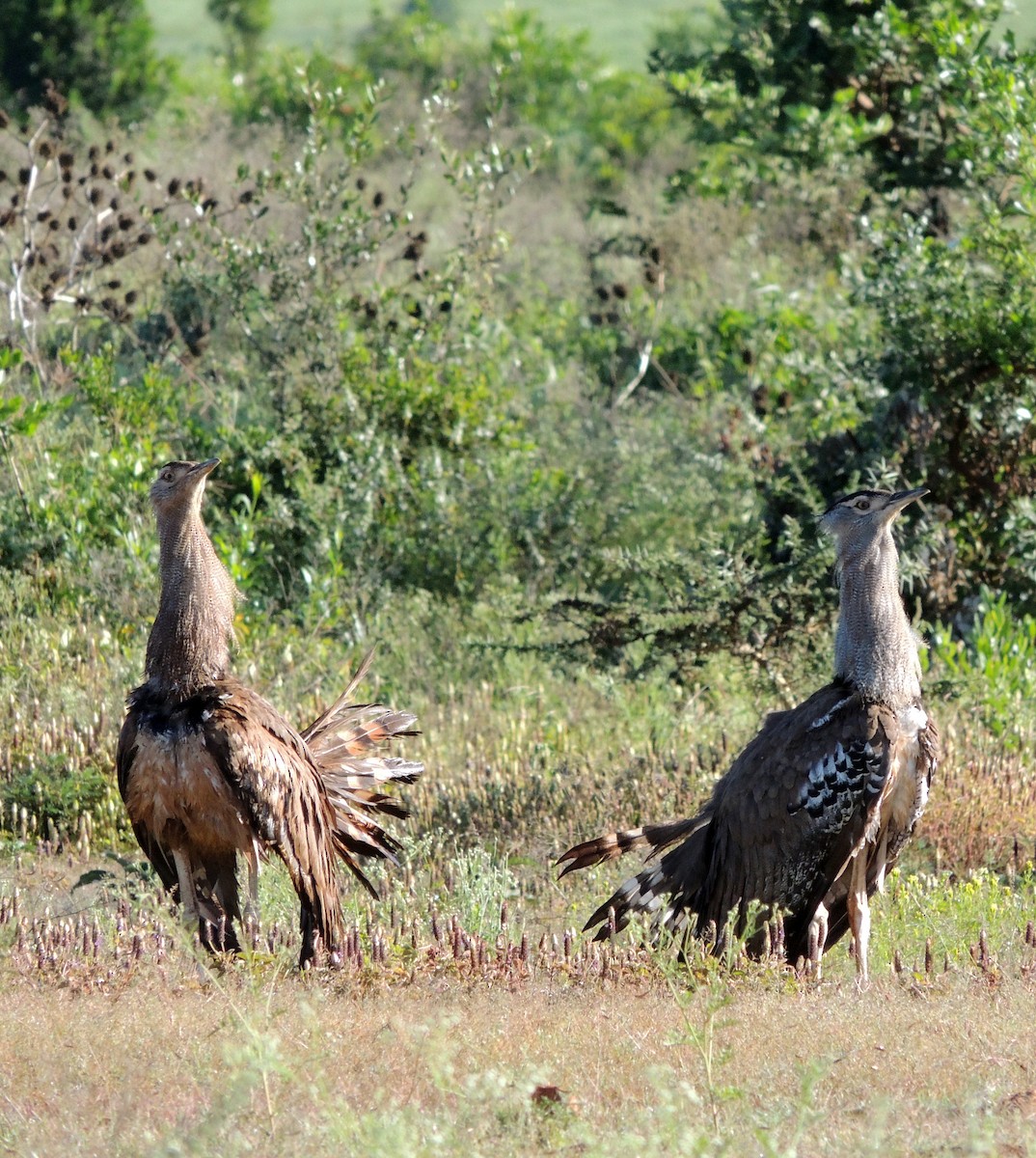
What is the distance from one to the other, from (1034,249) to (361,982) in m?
5.96

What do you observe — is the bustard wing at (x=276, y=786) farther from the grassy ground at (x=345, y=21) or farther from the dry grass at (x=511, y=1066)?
the grassy ground at (x=345, y=21)

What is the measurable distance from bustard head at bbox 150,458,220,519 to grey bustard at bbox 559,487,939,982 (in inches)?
74.7

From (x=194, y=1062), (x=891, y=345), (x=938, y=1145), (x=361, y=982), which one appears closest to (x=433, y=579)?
(x=891, y=345)

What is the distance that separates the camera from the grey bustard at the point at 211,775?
5.66 m

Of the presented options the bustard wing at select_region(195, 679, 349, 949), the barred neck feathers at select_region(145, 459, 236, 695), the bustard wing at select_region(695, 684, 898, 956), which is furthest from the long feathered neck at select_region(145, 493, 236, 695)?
the bustard wing at select_region(695, 684, 898, 956)

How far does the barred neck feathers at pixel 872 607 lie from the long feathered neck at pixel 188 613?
2193 millimetres

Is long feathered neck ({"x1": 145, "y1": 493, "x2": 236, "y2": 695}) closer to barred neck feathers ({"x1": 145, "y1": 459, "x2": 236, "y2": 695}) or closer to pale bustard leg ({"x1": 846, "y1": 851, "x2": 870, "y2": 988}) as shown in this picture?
barred neck feathers ({"x1": 145, "y1": 459, "x2": 236, "y2": 695})

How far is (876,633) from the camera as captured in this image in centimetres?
581

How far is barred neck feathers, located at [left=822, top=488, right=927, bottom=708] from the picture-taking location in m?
5.75

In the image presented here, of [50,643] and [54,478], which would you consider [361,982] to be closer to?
[50,643]

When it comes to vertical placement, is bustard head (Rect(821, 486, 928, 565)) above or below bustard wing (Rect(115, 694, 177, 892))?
above

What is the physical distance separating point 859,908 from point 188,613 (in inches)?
100

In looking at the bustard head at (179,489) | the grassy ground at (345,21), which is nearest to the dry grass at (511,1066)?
the bustard head at (179,489)

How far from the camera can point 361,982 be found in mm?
5129
